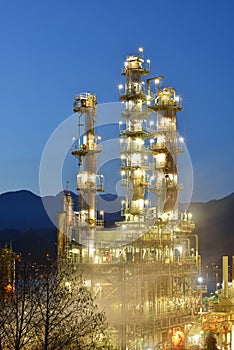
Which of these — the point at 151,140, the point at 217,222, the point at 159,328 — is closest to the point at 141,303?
the point at 159,328

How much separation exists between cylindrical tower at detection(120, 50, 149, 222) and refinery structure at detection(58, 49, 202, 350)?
3.4 inches

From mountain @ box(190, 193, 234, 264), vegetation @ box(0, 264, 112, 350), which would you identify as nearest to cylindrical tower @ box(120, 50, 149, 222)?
vegetation @ box(0, 264, 112, 350)

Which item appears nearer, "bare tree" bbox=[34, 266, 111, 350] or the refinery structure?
"bare tree" bbox=[34, 266, 111, 350]

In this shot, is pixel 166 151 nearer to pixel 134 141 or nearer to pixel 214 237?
pixel 134 141

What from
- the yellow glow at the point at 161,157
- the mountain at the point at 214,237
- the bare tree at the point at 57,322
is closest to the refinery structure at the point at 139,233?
the yellow glow at the point at 161,157

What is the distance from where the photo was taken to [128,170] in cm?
5472

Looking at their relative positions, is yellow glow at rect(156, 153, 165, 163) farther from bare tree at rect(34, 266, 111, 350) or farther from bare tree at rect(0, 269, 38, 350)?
bare tree at rect(0, 269, 38, 350)

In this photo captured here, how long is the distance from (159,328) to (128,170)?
14.6m

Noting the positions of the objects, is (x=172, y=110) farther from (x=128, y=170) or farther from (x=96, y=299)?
(x=96, y=299)

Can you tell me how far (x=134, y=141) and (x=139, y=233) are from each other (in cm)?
868

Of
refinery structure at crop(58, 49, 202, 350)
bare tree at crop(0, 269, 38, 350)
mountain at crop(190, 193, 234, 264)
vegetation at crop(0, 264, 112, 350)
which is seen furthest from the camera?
mountain at crop(190, 193, 234, 264)

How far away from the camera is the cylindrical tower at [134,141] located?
54.1 metres

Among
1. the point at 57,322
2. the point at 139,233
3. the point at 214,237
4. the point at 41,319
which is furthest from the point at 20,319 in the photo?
the point at 214,237

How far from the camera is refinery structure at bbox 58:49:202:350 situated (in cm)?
4584
